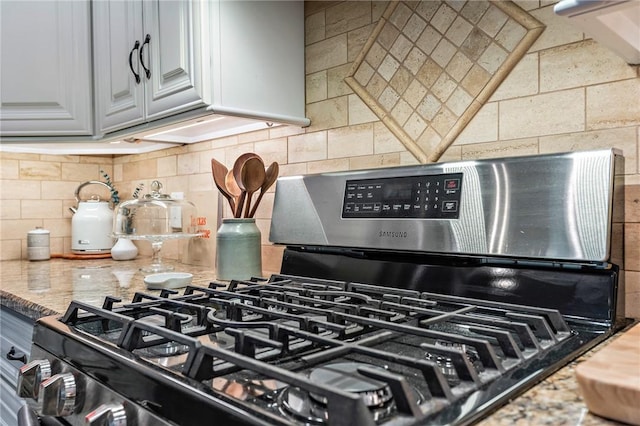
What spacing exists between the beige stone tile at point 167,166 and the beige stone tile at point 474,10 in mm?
1299

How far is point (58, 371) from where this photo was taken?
2.63 feet

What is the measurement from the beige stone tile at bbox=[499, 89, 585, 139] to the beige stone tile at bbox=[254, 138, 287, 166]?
0.69 metres

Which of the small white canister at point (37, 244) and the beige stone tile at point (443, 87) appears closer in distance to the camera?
the beige stone tile at point (443, 87)

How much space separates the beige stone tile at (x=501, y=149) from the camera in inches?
39.9

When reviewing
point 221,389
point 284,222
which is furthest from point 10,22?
point 221,389

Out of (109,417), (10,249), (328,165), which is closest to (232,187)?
(328,165)

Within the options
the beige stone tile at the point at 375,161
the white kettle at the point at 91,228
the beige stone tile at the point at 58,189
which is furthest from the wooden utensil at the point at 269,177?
Result: the beige stone tile at the point at 58,189

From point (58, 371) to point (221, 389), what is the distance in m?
0.43

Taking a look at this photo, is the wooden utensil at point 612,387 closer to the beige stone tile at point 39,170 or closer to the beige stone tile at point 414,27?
the beige stone tile at point 414,27

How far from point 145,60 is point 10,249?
4.16 feet

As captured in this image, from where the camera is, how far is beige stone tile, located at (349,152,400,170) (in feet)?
4.07

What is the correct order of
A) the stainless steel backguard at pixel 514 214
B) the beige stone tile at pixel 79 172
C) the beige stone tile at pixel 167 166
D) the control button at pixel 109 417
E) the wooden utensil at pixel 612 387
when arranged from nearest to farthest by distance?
the wooden utensil at pixel 612 387, the control button at pixel 109 417, the stainless steel backguard at pixel 514 214, the beige stone tile at pixel 167 166, the beige stone tile at pixel 79 172

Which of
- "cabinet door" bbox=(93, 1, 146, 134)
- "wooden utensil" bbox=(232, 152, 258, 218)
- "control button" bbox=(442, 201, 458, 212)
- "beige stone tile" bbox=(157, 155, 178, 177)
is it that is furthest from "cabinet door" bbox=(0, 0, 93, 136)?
"control button" bbox=(442, 201, 458, 212)

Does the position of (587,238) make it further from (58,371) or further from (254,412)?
(58,371)
